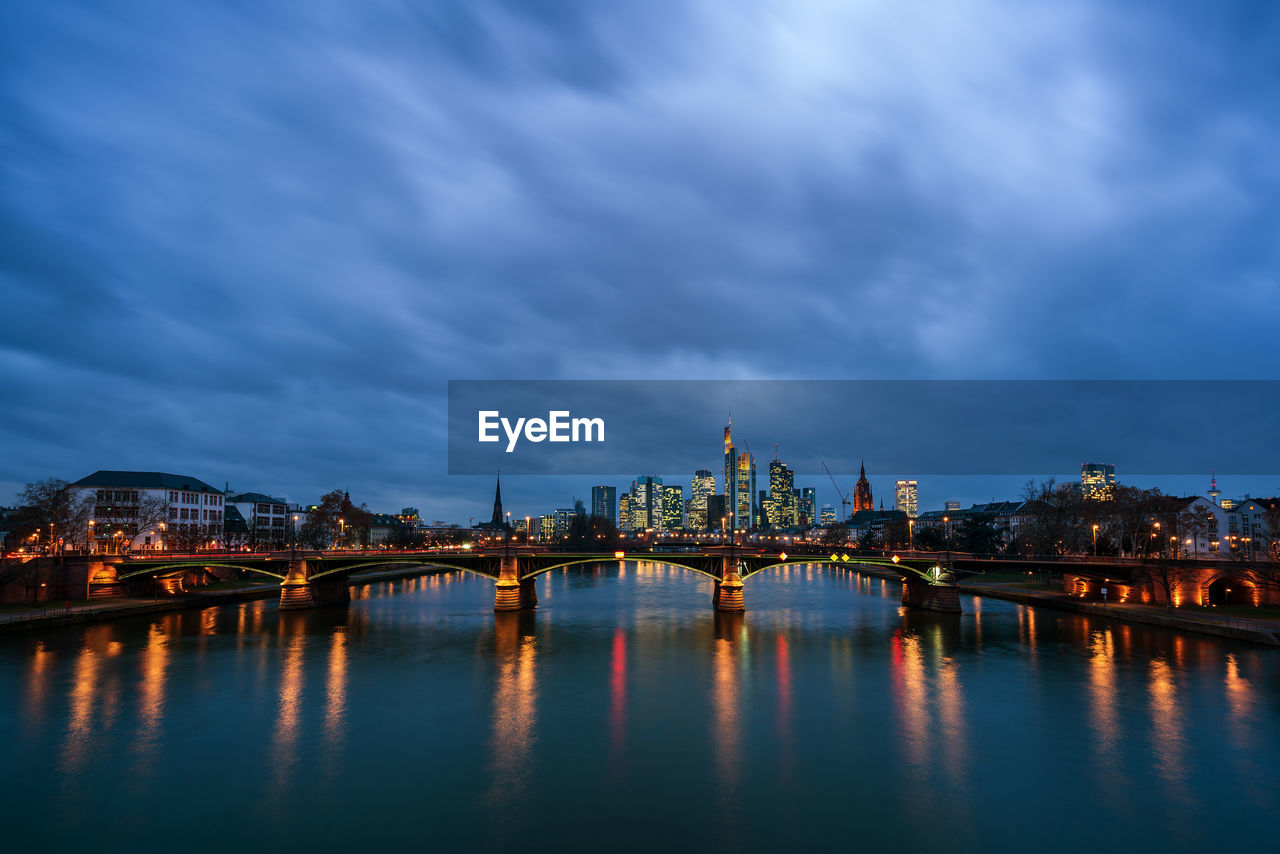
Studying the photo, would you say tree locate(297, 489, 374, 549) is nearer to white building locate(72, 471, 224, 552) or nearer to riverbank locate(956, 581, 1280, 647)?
white building locate(72, 471, 224, 552)

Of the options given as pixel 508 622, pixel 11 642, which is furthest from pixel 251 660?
pixel 508 622

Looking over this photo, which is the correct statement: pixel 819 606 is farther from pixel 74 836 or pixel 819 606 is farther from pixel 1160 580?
pixel 74 836

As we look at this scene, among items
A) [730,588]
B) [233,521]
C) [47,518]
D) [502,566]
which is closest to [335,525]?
[233,521]

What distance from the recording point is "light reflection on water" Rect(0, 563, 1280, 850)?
88.0 ft

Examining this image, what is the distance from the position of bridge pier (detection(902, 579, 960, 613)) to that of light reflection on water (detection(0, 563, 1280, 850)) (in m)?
14.8

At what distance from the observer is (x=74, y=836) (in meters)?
24.9

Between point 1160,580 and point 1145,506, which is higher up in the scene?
point 1145,506

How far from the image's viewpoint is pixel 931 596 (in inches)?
3499

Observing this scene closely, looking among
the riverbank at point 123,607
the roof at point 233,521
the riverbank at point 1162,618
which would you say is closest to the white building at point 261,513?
the roof at point 233,521

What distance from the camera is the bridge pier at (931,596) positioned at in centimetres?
8575

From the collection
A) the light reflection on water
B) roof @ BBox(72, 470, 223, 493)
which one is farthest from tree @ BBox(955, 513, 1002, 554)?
roof @ BBox(72, 470, 223, 493)

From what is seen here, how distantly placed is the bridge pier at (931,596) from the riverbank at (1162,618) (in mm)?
12346

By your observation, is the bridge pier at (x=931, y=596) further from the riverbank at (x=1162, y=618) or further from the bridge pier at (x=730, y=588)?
the bridge pier at (x=730, y=588)

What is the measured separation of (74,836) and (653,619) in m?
61.8
